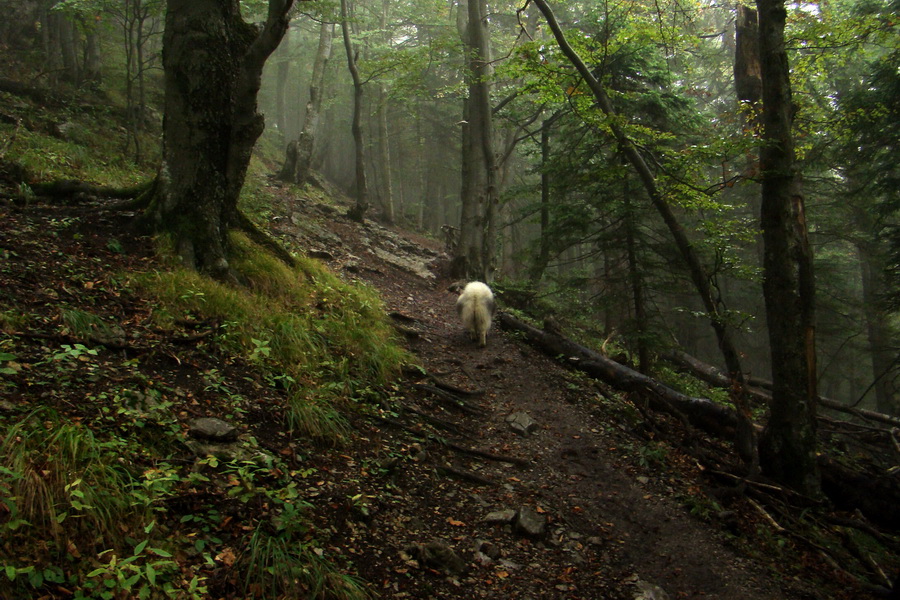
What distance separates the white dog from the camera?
9391 mm

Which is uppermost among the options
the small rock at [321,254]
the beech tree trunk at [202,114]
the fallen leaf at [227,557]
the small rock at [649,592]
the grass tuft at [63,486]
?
the beech tree trunk at [202,114]

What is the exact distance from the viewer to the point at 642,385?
8.40 meters

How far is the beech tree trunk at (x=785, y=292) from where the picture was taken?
6.03 metres

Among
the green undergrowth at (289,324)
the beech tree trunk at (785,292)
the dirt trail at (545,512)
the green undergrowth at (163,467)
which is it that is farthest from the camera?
the beech tree trunk at (785,292)

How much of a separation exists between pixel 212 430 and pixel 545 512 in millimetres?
3318

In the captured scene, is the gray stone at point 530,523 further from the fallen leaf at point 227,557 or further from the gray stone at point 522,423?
the fallen leaf at point 227,557

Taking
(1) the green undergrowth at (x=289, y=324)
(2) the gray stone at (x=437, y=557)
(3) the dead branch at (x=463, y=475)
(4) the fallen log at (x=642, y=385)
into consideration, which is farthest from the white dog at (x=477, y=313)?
(2) the gray stone at (x=437, y=557)

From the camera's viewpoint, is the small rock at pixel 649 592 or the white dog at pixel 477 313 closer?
the small rock at pixel 649 592

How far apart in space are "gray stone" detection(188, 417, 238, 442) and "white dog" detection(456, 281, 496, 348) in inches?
231

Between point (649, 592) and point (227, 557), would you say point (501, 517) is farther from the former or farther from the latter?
point (227, 557)

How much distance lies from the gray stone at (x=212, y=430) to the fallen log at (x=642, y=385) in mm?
6453

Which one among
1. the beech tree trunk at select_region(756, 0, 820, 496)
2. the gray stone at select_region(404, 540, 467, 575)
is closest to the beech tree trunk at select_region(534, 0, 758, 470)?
the beech tree trunk at select_region(756, 0, 820, 496)

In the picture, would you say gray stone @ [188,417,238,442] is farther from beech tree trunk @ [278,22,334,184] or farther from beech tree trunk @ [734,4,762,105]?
beech tree trunk @ [278,22,334,184]

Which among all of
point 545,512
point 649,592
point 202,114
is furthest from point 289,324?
point 649,592
